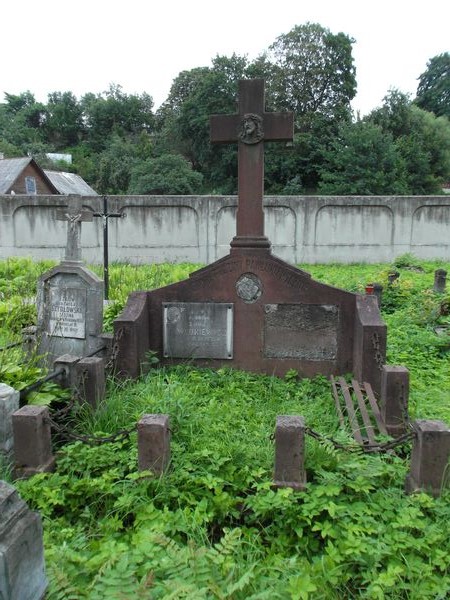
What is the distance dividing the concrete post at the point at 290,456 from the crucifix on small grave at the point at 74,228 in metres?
3.68

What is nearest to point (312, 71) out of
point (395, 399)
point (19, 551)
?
point (395, 399)

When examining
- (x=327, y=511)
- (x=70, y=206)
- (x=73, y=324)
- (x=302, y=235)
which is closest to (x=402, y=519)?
(x=327, y=511)

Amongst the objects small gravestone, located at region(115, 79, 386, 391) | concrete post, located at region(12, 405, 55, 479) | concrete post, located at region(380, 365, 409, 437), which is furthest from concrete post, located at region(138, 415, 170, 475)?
small gravestone, located at region(115, 79, 386, 391)

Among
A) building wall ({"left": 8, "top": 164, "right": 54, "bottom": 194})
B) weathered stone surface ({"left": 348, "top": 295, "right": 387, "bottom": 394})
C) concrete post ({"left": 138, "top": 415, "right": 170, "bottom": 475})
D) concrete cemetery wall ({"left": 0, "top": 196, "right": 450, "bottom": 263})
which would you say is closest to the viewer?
concrete post ({"left": 138, "top": 415, "right": 170, "bottom": 475})

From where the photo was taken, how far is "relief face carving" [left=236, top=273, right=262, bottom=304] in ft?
18.4

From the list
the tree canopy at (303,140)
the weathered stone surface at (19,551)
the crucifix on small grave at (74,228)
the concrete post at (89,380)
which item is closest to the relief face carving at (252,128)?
the crucifix on small grave at (74,228)

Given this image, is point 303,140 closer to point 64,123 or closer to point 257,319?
point 257,319

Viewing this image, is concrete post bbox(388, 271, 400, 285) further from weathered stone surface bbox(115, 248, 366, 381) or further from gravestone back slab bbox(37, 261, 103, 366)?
gravestone back slab bbox(37, 261, 103, 366)

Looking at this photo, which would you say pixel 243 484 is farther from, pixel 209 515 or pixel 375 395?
pixel 375 395

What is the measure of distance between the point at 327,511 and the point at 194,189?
3277 cm

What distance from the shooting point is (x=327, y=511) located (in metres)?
2.97

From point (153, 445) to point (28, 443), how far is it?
878mm

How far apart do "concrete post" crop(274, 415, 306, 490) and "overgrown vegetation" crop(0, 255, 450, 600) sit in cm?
8

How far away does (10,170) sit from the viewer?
3000 centimetres
